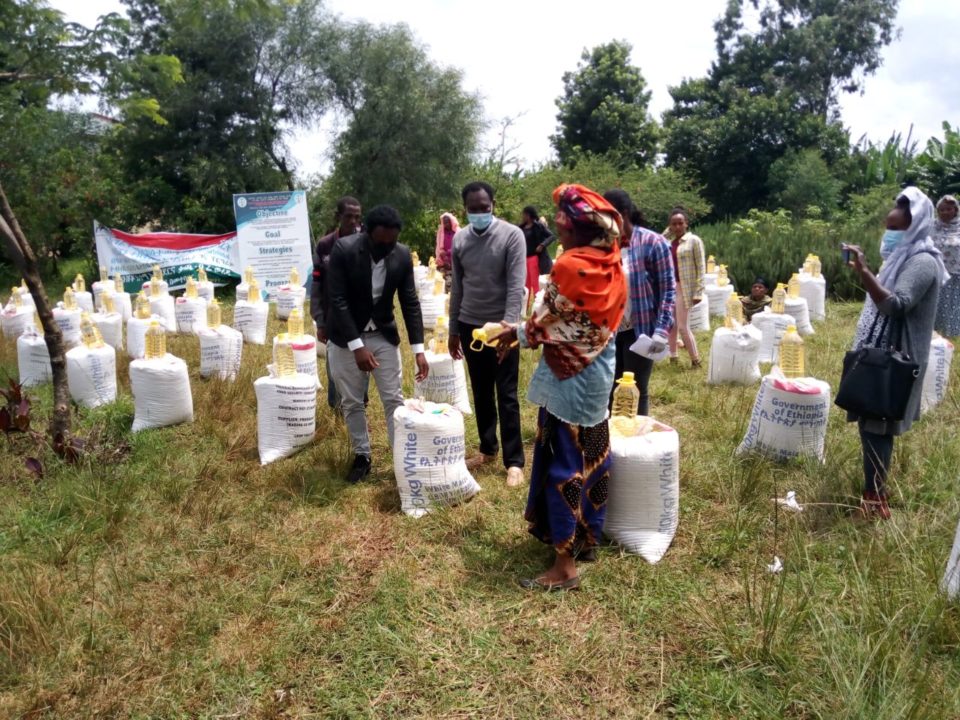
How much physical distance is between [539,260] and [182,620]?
6448 mm

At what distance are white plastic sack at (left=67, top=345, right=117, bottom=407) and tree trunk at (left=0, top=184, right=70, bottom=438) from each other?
109cm

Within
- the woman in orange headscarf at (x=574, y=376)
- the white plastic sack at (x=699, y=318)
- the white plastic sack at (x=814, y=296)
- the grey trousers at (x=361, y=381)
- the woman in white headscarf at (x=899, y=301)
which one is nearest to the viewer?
the woman in orange headscarf at (x=574, y=376)

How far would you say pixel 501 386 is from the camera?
4094mm

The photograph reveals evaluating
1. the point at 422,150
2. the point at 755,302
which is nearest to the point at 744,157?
the point at 422,150

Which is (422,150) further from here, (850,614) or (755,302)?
(850,614)

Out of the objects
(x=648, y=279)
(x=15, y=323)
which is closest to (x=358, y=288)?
(x=648, y=279)

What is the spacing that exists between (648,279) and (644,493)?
1.39 meters

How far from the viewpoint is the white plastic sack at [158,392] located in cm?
487

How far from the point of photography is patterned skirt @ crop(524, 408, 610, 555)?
2957 millimetres

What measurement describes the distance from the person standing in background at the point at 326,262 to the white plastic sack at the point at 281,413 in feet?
0.87

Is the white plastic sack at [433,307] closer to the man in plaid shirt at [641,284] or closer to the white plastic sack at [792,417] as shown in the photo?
the man in plaid shirt at [641,284]

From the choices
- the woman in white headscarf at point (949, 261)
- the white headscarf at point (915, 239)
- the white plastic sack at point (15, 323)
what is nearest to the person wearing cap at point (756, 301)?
the woman in white headscarf at point (949, 261)

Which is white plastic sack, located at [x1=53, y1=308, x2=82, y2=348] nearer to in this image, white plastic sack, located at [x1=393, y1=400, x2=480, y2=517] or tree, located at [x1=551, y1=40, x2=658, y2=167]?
white plastic sack, located at [x1=393, y1=400, x2=480, y2=517]

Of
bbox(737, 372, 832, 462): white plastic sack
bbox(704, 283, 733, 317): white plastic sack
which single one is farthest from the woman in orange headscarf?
bbox(704, 283, 733, 317): white plastic sack
